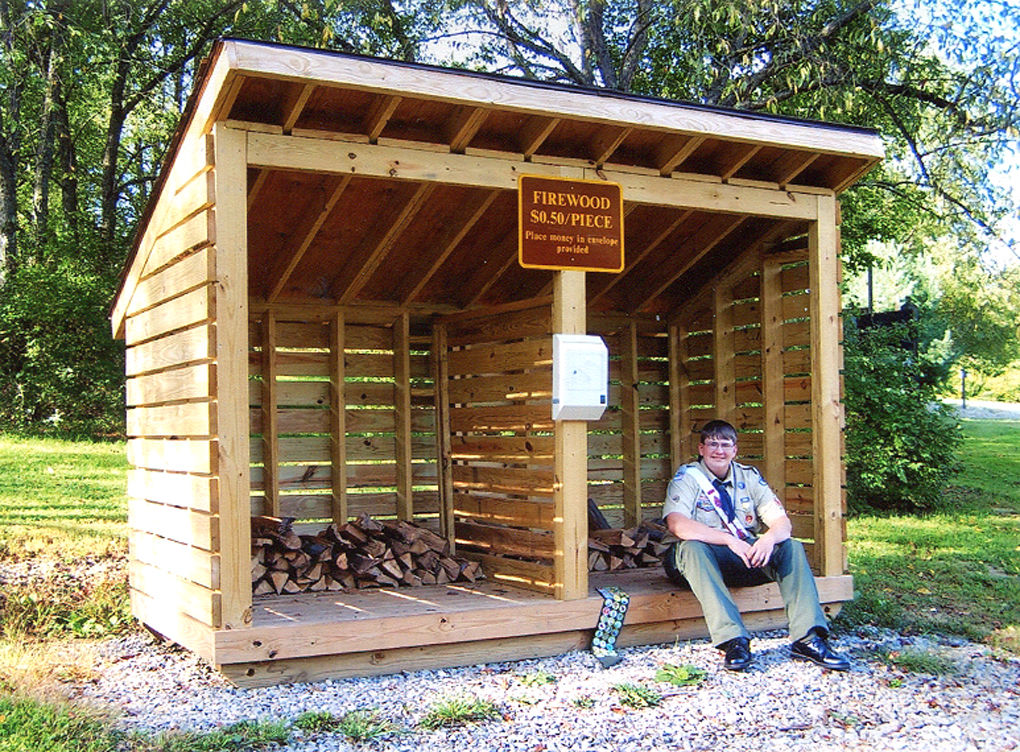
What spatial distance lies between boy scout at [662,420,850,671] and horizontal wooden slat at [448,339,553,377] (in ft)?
3.41

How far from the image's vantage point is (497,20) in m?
14.7

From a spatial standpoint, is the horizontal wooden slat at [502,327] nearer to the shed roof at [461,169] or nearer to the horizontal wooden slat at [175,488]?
the shed roof at [461,169]

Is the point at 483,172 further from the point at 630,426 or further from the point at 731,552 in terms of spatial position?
the point at 630,426

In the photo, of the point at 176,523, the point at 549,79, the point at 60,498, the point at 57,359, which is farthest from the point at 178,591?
the point at 57,359

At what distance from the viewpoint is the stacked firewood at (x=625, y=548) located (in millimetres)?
7109

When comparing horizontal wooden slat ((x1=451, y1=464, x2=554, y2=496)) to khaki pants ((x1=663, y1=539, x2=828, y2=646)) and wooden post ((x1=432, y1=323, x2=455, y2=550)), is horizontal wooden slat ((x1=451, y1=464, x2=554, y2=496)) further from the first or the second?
khaki pants ((x1=663, y1=539, x2=828, y2=646))

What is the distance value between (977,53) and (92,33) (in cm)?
1151

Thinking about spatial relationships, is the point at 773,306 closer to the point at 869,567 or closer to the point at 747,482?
the point at 747,482

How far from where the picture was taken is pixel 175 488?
5.50m

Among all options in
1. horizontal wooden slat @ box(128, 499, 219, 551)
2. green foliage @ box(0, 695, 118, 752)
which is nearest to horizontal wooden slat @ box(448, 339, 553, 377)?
horizontal wooden slat @ box(128, 499, 219, 551)

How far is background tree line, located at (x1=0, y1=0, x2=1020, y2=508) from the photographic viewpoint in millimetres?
11602

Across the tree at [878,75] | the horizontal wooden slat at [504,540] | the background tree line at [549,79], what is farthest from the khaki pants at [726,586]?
the tree at [878,75]

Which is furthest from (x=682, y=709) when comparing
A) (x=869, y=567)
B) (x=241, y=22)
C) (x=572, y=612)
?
(x=241, y=22)

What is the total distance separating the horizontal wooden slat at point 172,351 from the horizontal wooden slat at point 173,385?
0.04 metres
